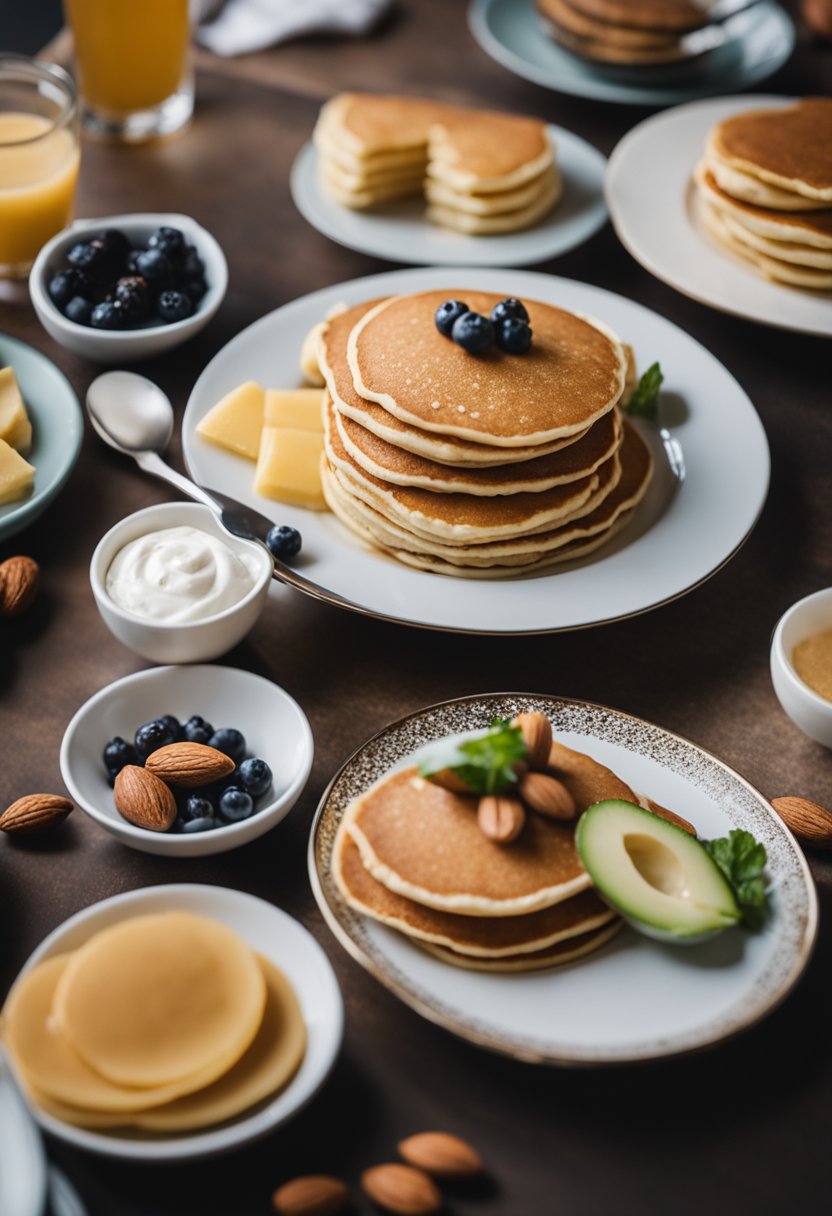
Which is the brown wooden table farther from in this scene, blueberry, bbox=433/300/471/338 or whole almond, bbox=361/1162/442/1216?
blueberry, bbox=433/300/471/338

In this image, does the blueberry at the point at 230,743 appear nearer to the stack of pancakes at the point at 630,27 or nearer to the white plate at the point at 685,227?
the white plate at the point at 685,227

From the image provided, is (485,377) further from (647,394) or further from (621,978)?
(621,978)

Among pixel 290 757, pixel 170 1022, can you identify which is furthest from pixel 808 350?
pixel 170 1022

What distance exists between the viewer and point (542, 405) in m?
1.48

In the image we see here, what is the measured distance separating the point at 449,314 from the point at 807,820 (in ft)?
2.55

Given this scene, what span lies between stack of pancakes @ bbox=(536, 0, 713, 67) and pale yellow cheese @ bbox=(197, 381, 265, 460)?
4.54 feet

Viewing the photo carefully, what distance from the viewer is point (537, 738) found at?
1.16 m

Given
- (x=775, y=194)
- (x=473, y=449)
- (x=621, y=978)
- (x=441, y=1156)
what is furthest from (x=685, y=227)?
(x=441, y=1156)

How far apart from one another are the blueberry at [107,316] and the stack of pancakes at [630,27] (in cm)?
132

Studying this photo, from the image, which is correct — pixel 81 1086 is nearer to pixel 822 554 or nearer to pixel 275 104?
pixel 822 554

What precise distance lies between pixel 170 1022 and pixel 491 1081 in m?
0.31

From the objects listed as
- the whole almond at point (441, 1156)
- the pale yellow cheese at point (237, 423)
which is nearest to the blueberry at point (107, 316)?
the pale yellow cheese at point (237, 423)

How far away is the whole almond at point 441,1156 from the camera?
99cm

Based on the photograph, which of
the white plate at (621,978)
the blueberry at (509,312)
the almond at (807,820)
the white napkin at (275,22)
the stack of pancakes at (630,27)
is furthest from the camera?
the white napkin at (275,22)
